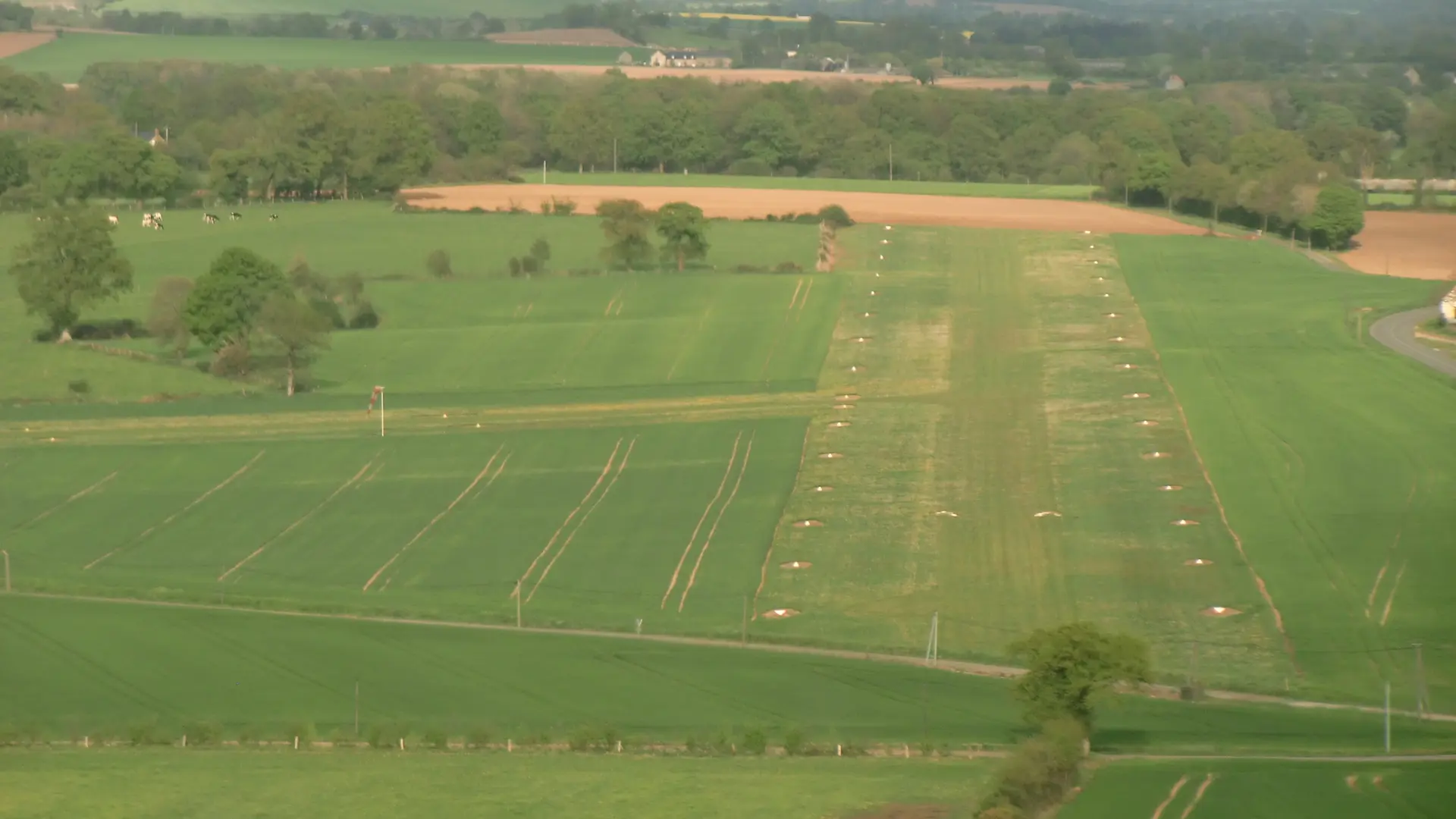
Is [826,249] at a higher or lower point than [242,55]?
lower

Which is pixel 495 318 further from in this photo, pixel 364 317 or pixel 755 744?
pixel 755 744

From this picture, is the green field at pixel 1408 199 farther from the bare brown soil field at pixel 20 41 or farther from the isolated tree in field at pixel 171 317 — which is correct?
the bare brown soil field at pixel 20 41

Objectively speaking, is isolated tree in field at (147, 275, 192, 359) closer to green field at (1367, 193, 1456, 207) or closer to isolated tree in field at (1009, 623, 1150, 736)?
isolated tree in field at (1009, 623, 1150, 736)

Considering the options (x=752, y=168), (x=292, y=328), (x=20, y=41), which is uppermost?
(x=20, y=41)

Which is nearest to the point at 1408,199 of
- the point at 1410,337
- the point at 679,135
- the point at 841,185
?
the point at 841,185

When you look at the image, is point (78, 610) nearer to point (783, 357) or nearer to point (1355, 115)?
point (783, 357)

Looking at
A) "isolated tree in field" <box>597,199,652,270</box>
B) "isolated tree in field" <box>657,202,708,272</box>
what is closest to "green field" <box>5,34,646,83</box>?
"isolated tree in field" <box>597,199,652,270</box>

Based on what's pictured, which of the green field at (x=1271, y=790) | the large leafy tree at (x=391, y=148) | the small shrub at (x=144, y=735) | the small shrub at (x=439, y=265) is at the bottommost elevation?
the small shrub at (x=144, y=735)

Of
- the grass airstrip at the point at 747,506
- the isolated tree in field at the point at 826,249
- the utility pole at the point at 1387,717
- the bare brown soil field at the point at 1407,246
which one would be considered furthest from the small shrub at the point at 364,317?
the utility pole at the point at 1387,717
